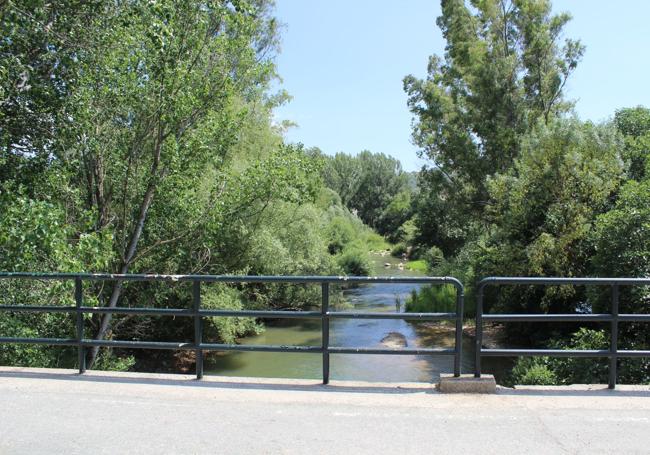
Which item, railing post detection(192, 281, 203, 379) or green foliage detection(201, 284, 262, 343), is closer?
railing post detection(192, 281, 203, 379)

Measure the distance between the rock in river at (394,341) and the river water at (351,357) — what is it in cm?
28

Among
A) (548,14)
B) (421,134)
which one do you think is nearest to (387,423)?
(548,14)

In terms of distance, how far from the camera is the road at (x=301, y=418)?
4398 millimetres

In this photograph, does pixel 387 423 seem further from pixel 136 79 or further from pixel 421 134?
pixel 421 134

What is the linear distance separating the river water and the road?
29.5ft

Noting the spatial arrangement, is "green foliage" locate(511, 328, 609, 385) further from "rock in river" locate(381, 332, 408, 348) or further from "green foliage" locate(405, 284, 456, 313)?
"green foliage" locate(405, 284, 456, 313)

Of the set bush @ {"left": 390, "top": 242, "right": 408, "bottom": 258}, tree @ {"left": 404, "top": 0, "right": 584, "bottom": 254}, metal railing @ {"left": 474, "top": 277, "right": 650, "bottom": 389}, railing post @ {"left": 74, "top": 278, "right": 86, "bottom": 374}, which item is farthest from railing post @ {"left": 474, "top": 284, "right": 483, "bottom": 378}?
bush @ {"left": 390, "top": 242, "right": 408, "bottom": 258}

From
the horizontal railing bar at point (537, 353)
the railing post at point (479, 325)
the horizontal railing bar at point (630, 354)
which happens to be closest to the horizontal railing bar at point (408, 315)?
the railing post at point (479, 325)

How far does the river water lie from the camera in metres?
17.0

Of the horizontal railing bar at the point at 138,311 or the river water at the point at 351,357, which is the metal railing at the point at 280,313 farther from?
the river water at the point at 351,357

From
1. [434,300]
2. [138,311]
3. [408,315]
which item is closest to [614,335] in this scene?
[408,315]

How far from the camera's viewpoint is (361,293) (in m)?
34.7

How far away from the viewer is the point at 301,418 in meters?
4.98

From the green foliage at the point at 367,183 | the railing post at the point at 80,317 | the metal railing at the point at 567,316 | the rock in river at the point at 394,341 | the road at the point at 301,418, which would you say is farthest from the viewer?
the green foliage at the point at 367,183
